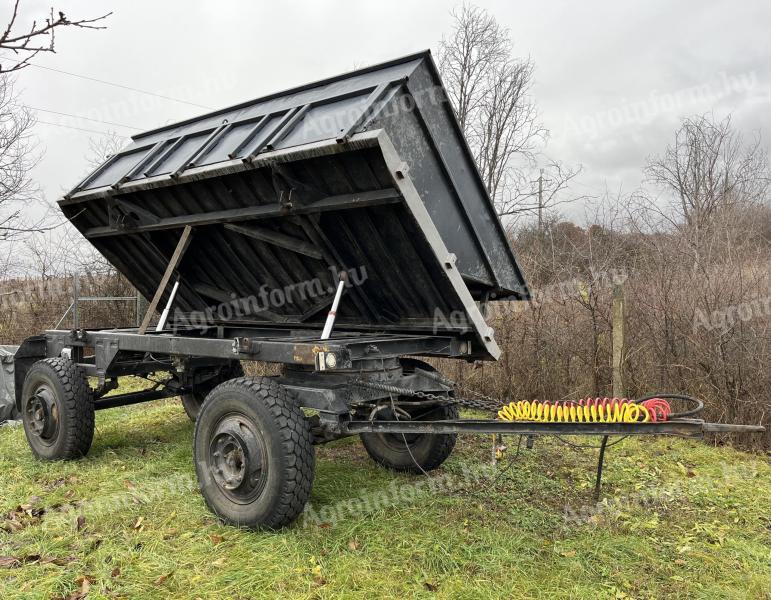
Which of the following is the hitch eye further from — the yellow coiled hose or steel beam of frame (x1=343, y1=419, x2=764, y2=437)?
the yellow coiled hose

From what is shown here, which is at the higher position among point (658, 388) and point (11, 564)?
point (658, 388)

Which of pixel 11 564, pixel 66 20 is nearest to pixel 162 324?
pixel 11 564

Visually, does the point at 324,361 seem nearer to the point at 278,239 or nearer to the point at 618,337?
the point at 278,239

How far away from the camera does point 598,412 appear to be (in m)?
2.96

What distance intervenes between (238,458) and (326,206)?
5.90 ft

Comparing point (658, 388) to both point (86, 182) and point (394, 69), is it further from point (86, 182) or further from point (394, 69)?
point (86, 182)

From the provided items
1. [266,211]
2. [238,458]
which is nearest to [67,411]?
[238,458]

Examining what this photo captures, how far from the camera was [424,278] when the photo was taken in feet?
13.5

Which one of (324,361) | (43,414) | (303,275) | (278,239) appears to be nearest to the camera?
(324,361)

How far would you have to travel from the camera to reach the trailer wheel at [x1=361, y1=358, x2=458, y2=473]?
464 centimetres

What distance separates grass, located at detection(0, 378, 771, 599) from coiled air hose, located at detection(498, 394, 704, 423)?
93cm

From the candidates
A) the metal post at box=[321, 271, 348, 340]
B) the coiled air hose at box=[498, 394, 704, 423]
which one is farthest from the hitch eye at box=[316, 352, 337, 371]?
the coiled air hose at box=[498, 394, 704, 423]

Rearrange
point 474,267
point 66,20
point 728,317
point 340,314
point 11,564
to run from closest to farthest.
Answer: point 66,20
point 11,564
point 474,267
point 340,314
point 728,317

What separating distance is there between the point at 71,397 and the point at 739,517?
546cm
